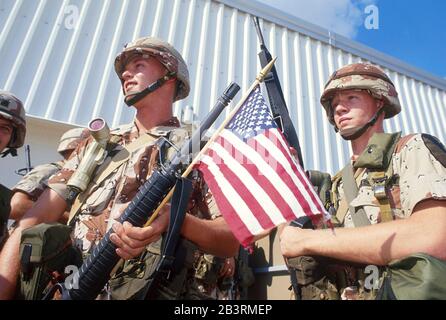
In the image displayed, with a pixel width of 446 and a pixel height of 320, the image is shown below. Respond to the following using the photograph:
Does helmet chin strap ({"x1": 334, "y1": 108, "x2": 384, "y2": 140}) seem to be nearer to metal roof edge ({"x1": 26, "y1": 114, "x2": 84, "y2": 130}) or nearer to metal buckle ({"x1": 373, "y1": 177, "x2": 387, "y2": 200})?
metal buckle ({"x1": 373, "y1": 177, "x2": 387, "y2": 200})

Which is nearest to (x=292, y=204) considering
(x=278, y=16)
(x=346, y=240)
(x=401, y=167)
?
(x=346, y=240)

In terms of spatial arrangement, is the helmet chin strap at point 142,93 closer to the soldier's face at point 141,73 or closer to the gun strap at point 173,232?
the soldier's face at point 141,73

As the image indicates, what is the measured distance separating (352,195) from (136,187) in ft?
4.34

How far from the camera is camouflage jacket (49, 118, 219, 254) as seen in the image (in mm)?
2189

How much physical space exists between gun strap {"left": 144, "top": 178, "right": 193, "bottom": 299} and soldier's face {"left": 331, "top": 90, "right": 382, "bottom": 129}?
1.23 meters

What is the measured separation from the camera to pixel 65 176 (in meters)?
2.50

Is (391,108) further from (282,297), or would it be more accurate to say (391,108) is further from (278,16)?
(278,16)

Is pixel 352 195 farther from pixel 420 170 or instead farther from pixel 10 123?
pixel 10 123

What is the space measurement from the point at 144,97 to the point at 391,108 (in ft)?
5.76

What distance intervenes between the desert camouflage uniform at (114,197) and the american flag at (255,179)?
0.38 m

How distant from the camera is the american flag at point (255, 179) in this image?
5.62 feet

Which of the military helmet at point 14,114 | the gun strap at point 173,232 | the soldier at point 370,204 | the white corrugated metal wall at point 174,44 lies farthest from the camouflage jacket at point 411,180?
the military helmet at point 14,114

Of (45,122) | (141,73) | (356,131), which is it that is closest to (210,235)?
(356,131)

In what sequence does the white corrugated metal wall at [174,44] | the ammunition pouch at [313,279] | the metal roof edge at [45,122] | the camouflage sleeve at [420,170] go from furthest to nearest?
the white corrugated metal wall at [174,44] < the metal roof edge at [45,122] < the ammunition pouch at [313,279] < the camouflage sleeve at [420,170]
